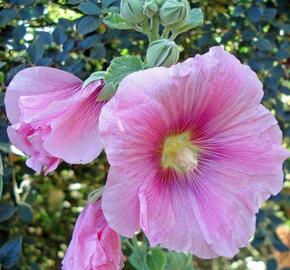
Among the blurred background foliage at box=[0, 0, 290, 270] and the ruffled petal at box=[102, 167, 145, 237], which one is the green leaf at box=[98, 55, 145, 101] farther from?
the blurred background foliage at box=[0, 0, 290, 270]

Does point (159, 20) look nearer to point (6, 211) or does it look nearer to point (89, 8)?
point (89, 8)

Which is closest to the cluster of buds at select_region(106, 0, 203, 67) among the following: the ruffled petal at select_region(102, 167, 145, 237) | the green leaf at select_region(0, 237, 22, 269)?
the ruffled petal at select_region(102, 167, 145, 237)

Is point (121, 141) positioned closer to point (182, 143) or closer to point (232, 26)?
point (182, 143)

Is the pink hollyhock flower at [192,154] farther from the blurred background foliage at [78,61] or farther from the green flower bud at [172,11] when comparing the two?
the blurred background foliage at [78,61]

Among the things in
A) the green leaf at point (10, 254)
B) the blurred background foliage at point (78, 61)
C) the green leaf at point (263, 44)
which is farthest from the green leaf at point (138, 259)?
the green leaf at point (263, 44)

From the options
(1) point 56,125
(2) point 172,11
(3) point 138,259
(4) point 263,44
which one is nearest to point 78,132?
(1) point 56,125
